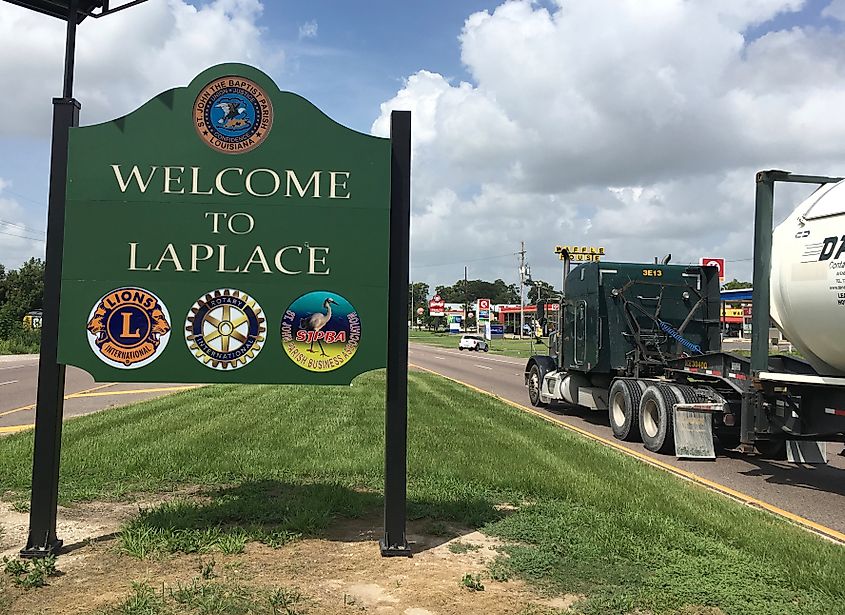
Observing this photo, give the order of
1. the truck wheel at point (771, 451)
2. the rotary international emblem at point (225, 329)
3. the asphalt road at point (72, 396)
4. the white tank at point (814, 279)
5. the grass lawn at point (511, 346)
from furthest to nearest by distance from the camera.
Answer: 1. the grass lawn at point (511, 346)
2. the asphalt road at point (72, 396)
3. the truck wheel at point (771, 451)
4. the white tank at point (814, 279)
5. the rotary international emblem at point (225, 329)

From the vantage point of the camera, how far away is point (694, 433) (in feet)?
33.5

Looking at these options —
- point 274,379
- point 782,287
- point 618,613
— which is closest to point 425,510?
point 274,379

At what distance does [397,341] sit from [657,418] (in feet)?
22.5

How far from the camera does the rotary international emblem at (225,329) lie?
5.57 metres

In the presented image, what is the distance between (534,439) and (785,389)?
3577 mm

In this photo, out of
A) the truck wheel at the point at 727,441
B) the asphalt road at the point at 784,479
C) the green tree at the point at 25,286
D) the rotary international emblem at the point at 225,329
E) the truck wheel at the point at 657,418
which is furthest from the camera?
the green tree at the point at 25,286

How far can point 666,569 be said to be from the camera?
4.93 meters

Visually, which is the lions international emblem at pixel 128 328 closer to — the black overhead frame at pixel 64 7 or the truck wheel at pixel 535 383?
the black overhead frame at pixel 64 7

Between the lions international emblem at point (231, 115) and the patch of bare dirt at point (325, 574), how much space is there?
3.03 metres

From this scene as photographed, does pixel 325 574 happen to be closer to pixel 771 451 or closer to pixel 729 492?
pixel 729 492

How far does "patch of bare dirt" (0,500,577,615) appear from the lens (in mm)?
4332

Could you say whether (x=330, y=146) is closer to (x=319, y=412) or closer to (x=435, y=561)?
(x=435, y=561)

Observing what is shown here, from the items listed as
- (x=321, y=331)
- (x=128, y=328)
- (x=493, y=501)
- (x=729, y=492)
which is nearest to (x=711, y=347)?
(x=729, y=492)

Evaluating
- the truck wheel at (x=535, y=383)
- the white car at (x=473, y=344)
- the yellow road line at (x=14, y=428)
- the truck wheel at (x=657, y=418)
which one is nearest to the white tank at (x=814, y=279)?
the truck wheel at (x=657, y=418)
